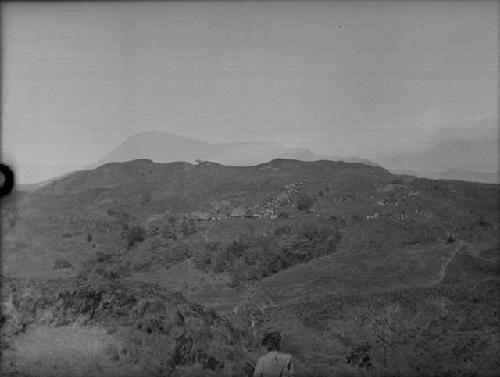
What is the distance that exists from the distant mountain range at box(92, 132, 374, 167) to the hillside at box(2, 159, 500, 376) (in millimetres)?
4306

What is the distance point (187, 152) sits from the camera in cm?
8425

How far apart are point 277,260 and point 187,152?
51353 mm

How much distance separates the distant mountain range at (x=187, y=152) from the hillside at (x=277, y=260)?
4306 mm

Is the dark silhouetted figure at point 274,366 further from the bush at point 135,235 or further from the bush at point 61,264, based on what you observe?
the bush at point 135,235

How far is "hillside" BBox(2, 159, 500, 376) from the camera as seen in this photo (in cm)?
1584

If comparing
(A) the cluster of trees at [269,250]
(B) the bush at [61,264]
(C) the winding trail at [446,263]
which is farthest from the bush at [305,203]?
(B) the bush at [61,264]

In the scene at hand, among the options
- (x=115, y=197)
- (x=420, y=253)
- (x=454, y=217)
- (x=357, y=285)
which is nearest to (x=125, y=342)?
(x=357, y=285)

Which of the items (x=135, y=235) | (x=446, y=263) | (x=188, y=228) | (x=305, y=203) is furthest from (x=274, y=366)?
(x=305, y=203)

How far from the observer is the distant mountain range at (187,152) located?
2904 inches

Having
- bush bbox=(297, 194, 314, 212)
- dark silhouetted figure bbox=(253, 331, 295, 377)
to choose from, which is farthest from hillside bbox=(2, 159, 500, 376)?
dark silhouetted figure bbox=(253, 331, 295, 377)

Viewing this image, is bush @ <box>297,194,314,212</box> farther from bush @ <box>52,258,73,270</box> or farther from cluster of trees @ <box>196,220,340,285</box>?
bush @ <box>52,258,73,270</box>

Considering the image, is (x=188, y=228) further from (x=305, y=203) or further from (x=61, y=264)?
(x=61, y=264)

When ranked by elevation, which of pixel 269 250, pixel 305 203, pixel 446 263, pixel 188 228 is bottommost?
pixel 269 250

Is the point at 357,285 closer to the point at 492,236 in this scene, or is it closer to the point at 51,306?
the point at 492,236
